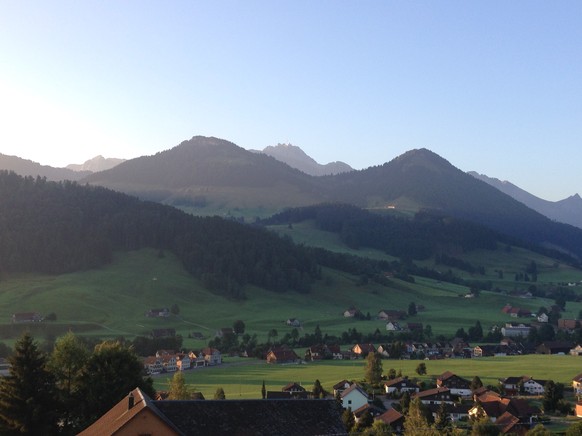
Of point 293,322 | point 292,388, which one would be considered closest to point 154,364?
point 292,388

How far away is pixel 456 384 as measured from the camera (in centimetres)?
7425

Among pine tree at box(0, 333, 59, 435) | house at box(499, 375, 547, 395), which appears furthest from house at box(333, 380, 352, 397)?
pine tree at box(0, 333, 59, 435)

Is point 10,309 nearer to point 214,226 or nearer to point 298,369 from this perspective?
point 298,369

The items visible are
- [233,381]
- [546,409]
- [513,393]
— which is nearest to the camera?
[546,409]

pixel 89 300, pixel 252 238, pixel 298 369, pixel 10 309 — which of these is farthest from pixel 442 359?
pixel 252 238

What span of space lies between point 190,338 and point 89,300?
84.1 ft

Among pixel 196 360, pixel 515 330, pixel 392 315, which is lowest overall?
pixel 196 360

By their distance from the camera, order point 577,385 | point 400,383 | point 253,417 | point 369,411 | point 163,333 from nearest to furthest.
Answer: point 253,417, point 369,411, point 577,385, point 400,383, point 163,333

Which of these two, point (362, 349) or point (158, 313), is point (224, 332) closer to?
point (158, 313)

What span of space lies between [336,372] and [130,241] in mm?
106542

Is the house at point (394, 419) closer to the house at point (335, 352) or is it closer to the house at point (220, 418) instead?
the house at point (220, 418)

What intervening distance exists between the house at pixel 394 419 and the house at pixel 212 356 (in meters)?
44.5

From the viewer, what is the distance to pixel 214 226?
194125 mm

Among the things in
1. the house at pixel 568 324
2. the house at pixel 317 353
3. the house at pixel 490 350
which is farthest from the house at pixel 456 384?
the house at pixel 568 324
